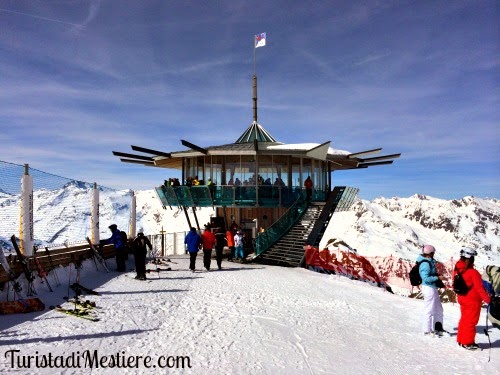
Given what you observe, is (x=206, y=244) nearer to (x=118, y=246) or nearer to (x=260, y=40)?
(x=118, y=246)

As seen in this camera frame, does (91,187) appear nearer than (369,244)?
Yes

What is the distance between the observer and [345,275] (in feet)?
53.4

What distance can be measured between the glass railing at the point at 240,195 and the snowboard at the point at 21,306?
13.5 metres

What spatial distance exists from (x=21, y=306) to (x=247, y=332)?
4760 mm

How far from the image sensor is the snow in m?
5.80

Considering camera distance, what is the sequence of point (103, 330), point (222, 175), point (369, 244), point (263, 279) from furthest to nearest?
point (369, 244)
point (222, 175)
point (263, 279)
point (103, 330)

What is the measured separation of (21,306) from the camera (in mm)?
7793

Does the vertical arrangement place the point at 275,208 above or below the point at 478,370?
above

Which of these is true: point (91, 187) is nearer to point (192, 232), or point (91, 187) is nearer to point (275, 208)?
point (192, 232)

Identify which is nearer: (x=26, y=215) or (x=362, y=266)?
(x=26, y=215)

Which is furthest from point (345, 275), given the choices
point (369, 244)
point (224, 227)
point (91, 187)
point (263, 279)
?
point (369, 244)

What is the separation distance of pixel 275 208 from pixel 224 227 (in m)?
3.39

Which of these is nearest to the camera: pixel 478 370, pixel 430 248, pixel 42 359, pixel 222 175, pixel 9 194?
pixel 42 359

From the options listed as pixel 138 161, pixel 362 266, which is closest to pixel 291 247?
pixel 362 266
